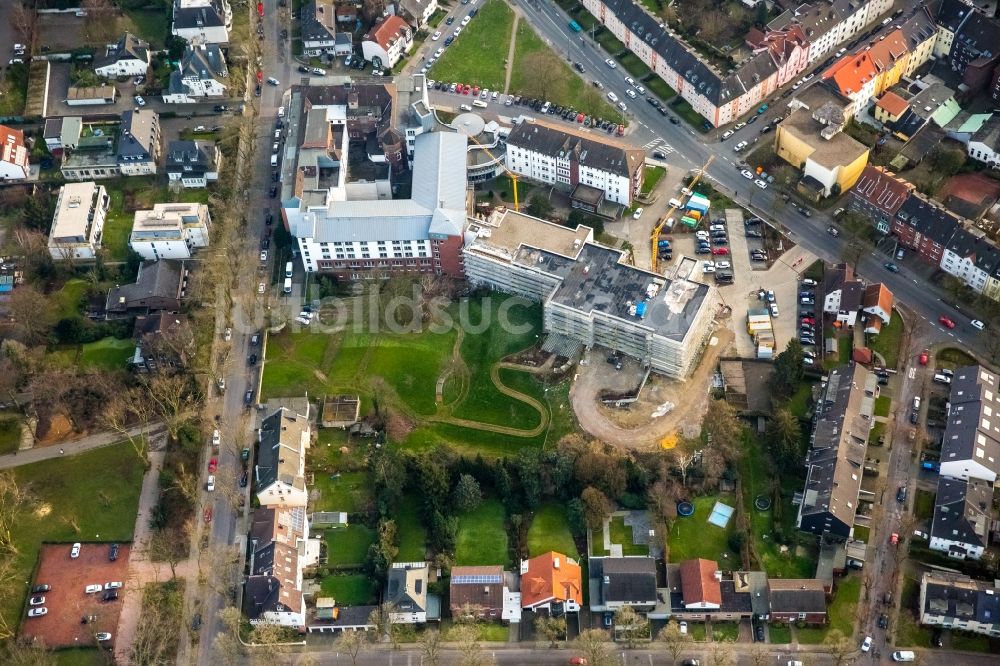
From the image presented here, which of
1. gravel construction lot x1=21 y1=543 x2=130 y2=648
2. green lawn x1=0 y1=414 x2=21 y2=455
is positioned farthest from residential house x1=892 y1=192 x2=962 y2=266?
green lawn x1=0 y1=414 x2=21 y2=455

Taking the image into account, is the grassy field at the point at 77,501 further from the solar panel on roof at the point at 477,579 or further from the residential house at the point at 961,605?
the residential house at the point at 961,605

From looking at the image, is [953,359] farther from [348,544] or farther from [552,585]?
[348,544]

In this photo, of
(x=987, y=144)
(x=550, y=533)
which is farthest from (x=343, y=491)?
(x=987, y=144)

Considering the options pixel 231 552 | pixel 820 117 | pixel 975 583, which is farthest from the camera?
pixel 820 117

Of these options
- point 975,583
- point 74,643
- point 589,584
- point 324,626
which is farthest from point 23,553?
point 975,583

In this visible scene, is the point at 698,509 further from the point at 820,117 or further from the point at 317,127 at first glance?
the point at 317,127
